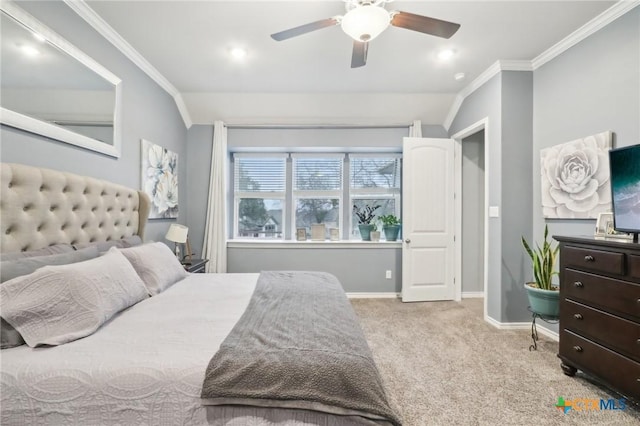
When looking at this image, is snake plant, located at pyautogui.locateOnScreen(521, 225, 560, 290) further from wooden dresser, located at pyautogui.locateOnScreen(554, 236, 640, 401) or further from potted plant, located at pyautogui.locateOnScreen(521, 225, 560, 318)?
wooden dresser, located at pyautogui.locateOnScreen(554, 236, 640, 401)

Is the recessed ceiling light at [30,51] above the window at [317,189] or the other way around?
above

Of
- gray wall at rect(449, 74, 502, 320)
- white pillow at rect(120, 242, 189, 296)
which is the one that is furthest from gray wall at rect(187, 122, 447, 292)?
white pillow at rect(120, 242, 189, 296)

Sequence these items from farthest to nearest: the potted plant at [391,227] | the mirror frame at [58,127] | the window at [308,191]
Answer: the window at [308,191] → the potted plant at [391,227] → the mirror frame at [58,127]

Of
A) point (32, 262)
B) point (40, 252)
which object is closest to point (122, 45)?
point (40, 252)

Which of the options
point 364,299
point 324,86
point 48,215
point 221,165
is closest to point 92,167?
point 48,215

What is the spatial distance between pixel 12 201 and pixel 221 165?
2.51m

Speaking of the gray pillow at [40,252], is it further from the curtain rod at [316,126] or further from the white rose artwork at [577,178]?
the white rose artwork at [577,178]

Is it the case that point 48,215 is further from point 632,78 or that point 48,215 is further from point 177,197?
point 632,78

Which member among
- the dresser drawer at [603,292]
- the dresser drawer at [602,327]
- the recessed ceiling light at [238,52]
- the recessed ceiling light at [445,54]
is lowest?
the dresser drawer at [602,327]

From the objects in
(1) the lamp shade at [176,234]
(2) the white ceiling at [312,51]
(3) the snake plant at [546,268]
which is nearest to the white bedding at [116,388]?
(1) the lamp shade at [176,234]

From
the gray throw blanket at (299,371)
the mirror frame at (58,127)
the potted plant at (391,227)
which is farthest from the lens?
the potted plant at (391,227)

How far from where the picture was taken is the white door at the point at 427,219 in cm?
369

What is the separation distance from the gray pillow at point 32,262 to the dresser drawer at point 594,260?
10.5 ft

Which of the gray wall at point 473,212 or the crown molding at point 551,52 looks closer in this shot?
the crown molding at point 551,52
